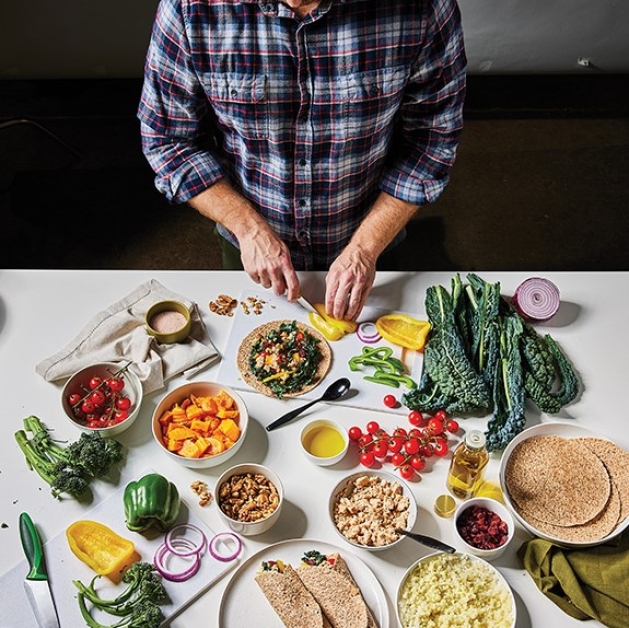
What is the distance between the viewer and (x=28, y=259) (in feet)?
11.5

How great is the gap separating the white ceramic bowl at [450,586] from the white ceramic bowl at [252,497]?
30 centimetres

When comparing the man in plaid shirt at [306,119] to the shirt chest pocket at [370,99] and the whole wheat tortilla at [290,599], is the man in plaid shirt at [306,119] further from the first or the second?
the whole wheat tortilla at [290,599]

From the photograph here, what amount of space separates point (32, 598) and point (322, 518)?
62 cm

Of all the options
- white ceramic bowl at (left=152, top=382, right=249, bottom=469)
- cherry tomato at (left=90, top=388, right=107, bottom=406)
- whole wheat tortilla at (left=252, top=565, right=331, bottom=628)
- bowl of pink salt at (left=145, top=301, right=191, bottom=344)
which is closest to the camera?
whole wheat tortilla at (left=252, top=565, right=331, bottom=628)

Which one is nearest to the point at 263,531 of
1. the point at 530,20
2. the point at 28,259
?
the point at 28,259

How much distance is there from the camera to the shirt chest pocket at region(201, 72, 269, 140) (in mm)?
1726

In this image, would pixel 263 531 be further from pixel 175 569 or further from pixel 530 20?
pixel 530 20

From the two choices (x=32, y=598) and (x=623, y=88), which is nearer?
(x=32, y=598)

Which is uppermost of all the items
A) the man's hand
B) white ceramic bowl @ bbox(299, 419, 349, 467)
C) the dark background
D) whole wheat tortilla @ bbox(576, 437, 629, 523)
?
the man's hand

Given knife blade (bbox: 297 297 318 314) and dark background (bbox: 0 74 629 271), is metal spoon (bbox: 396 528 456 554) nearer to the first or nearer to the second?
knife blade (bbox: 297 297 318 314)

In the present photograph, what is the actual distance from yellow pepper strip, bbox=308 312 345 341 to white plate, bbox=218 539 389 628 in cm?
59

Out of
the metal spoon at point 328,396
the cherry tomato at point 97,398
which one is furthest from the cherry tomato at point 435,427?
the cherry tomato at point 97,398

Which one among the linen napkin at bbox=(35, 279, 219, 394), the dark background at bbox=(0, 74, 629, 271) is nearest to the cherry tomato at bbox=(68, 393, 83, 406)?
the linen napkin at bbox=(35, 279, 219, 394)

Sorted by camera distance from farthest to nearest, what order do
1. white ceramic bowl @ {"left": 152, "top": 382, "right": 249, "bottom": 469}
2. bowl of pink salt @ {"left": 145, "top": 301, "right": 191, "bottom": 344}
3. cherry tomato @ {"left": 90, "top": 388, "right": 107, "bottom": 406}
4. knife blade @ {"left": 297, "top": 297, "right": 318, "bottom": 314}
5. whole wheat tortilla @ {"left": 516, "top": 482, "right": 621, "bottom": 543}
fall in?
knife blade @ {"left": 297, "top": 297, "right": 318, "bottom": 314} → bowl of pink salt @ {"left": 145, "top": 301, "right": 191, "bottom": 344} → cherry tomato @ {"left": 90, "top": 388, "right": 107, "bottom": 406} → white ceramic bowl @ {"left": 152, "top": 382, "right": 249, "bottom": 469} → whole wheat tortilla @ {"left": 516, "top": 482, "right": 621, "bottom": 543}
